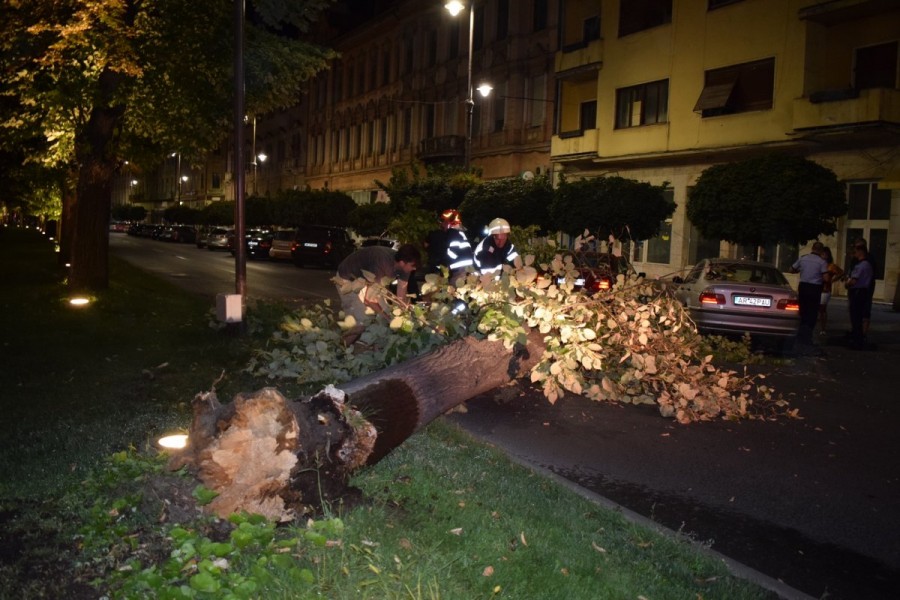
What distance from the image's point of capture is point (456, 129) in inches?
1797

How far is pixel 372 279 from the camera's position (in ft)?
27.5

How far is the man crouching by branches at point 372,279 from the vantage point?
8.51m

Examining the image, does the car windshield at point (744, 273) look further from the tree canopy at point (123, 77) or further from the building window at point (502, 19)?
the building window at point (502, 19)

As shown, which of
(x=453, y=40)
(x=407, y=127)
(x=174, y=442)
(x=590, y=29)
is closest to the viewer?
(x=174, y=442)

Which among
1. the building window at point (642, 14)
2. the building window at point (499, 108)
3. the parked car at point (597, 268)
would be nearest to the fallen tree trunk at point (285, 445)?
the parked car at point (597, 268)

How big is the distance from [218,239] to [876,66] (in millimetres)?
36058

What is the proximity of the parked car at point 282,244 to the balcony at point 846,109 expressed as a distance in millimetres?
21507

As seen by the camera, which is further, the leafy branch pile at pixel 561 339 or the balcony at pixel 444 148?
the balcony at pixel 444 148

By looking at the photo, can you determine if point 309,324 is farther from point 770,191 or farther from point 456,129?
point 456,129

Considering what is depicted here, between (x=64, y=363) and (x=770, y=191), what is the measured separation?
16376 millimetres

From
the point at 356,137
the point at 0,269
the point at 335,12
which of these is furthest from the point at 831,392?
the point at 335,12

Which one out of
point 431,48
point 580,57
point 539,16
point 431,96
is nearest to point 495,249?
point 580,57

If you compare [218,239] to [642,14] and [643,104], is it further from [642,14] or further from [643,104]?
[642,14]

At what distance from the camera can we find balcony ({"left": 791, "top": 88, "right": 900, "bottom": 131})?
22.6 meters
